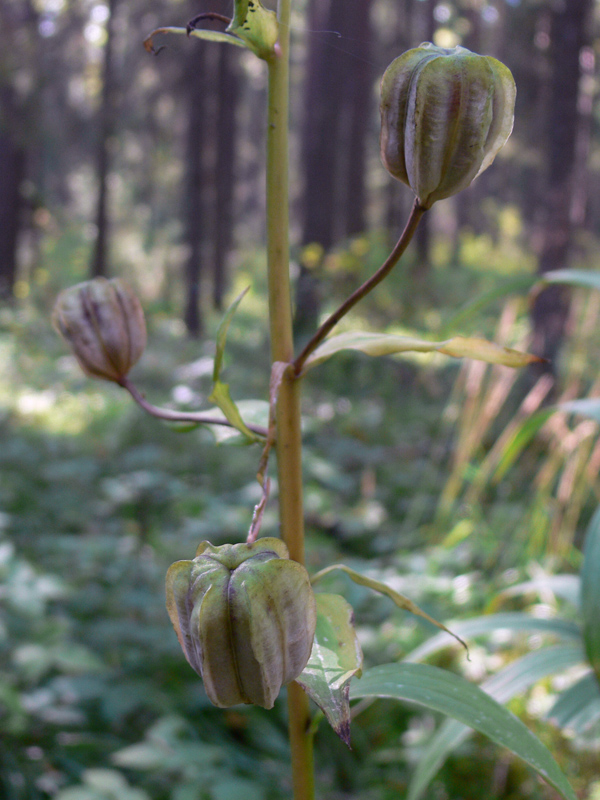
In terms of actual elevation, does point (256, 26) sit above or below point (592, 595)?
above

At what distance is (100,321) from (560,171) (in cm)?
563

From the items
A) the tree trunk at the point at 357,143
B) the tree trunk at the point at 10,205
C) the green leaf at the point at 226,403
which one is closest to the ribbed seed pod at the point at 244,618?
the green leaf at the point at 226,403

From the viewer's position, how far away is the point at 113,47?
10.3m

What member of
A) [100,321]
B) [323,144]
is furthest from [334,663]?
[323,144]

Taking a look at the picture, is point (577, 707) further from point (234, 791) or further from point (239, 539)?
point (239, 539)

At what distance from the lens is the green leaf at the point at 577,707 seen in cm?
118

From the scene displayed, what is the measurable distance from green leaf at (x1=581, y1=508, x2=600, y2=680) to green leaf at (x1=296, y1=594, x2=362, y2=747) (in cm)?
62

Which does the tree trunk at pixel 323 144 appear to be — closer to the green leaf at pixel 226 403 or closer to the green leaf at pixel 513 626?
the green leaf at pixel 513 626

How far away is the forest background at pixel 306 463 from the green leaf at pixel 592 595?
280mm

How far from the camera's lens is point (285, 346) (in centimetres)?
63

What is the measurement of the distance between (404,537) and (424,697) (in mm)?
2535

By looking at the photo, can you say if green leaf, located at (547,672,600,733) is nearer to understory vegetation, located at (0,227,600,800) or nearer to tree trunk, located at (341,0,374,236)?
understory vegetation, located at (0,227,600,800)

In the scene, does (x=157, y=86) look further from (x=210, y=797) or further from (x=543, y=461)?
(x=210, y=797)

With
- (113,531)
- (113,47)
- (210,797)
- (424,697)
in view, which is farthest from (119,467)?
(113,47)
